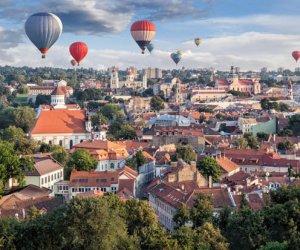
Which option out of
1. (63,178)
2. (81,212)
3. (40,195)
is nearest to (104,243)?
(81,212)

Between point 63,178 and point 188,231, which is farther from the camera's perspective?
point 63,178

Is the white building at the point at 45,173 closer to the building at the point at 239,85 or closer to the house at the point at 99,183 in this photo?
the house at the point at 99,183

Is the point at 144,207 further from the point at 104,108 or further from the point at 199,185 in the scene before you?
the point at 104,108

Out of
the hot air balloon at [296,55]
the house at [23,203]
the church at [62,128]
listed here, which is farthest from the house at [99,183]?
the hot air balloon at [296,55]

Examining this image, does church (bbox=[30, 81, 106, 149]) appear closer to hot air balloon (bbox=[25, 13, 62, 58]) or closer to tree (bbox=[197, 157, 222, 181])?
hot air balloon (bbox=[25, 13, 62, 58])

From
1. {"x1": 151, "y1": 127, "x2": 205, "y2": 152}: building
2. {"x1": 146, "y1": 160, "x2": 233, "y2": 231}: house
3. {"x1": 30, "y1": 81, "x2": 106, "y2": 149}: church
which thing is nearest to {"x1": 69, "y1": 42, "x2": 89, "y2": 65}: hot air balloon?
{"x1": 30, "y1": 81, "x2": 106, "y2": 149}: church

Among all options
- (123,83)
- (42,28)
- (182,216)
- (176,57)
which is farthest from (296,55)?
(123,83)

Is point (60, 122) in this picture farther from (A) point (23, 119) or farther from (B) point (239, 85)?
(B) point (239, 85)
